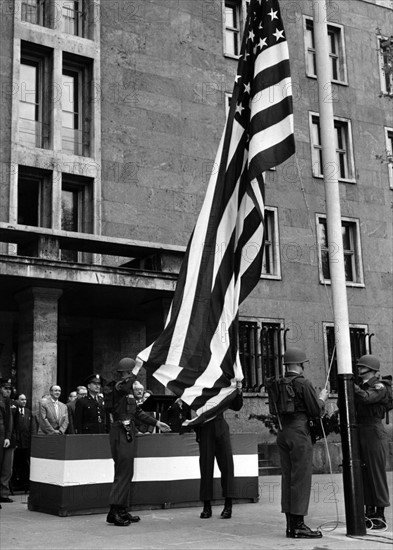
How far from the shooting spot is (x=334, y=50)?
1112 inches

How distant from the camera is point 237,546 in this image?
8047mm

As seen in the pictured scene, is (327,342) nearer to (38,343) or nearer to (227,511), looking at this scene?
(38,343)

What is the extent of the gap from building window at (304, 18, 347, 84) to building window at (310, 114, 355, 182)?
5.52 ft

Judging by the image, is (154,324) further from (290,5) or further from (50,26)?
(290,5)

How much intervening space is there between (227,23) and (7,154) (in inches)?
379

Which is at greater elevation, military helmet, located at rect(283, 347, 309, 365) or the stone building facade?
the stone building facade

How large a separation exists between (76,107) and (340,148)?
987 cm

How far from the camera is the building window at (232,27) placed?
25953 millimetres

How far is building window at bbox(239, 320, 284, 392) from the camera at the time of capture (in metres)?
22.9

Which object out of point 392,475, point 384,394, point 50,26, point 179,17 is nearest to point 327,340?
point 392,475

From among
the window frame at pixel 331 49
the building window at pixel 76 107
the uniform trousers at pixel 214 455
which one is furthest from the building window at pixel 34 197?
the uniform trousers at pixel 214 455

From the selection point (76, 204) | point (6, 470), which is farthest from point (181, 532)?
point (76, 204)

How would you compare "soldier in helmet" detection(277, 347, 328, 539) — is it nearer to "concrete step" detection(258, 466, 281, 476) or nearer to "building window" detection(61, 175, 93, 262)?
"concrete step" detection(258, 466, 281, 476)

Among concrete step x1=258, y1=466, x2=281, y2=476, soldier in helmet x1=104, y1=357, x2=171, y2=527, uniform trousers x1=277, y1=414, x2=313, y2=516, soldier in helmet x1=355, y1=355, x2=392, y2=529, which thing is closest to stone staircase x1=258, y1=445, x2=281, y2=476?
concrete step x1=258, y1=466, x2=281, y2=476
